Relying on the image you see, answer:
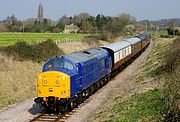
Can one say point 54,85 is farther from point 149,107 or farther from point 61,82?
point 149,107

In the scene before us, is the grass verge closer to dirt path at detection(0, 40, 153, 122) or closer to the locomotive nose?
dirt path at detection(0, 40, 153, 122)

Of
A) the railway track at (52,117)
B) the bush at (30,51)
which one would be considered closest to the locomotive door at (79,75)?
the railway track at (52,117)

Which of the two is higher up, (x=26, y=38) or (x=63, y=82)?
(x=26, y=38)

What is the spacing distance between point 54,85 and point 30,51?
61.7 ft

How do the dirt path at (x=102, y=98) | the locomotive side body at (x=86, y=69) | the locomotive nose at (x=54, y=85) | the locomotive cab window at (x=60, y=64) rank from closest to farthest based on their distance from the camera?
the locomotive nose at (x=54, y=85) → the dirt path at (x=102, y=98) → the locomotive cab window at (x=60, y=64) → the locomotive side body at (x=86, y=69)

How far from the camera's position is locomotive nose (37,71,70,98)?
63.9ft

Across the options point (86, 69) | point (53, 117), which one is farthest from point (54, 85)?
point (86, 69)

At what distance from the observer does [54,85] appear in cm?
1959

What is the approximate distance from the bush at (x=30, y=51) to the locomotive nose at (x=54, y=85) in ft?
52.6

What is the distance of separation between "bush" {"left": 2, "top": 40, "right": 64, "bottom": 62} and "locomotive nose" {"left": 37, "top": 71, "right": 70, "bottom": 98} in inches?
631

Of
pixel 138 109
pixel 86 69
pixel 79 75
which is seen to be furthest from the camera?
pixel 86 69

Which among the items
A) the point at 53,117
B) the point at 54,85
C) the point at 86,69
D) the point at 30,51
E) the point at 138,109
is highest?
the point at 30,51

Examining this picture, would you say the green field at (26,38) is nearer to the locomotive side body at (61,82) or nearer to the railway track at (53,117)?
the locomotive side body at (61,82)

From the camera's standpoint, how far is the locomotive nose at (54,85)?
1947cm
